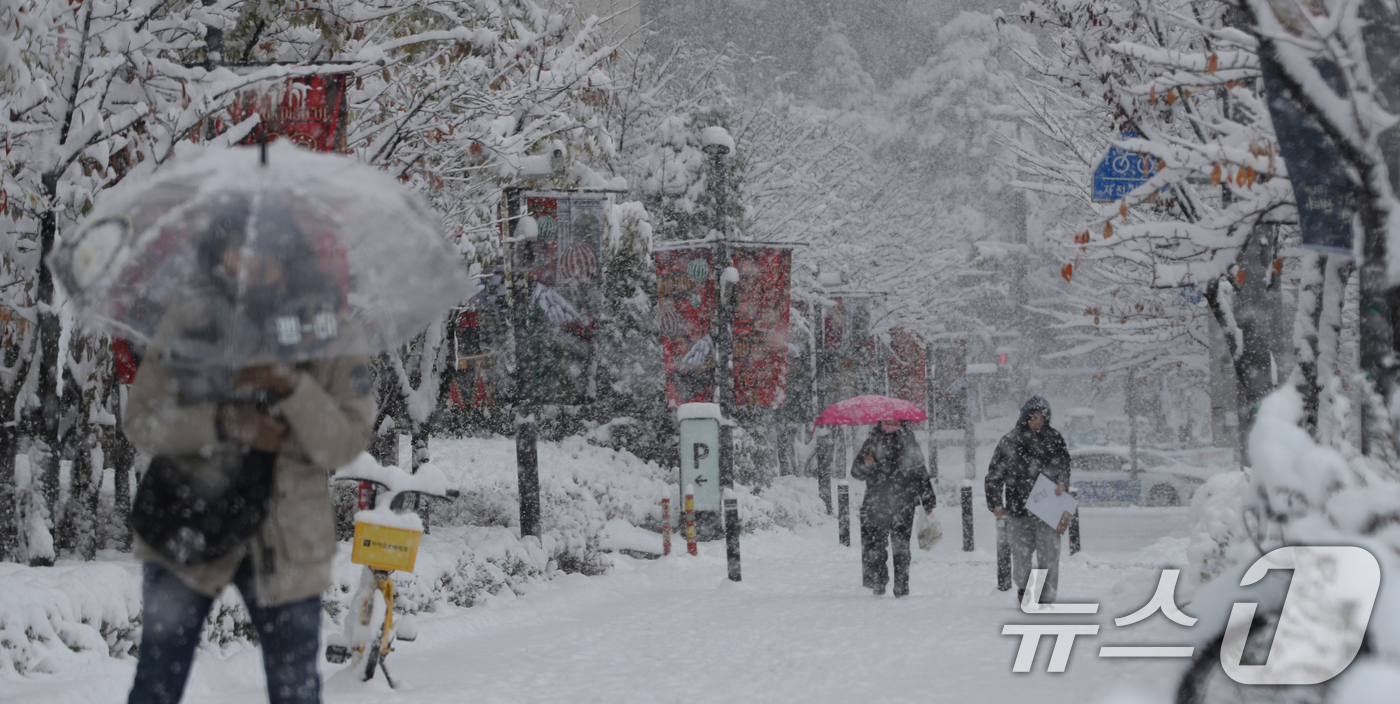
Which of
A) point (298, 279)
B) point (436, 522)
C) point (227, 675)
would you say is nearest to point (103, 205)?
point (298, 279)

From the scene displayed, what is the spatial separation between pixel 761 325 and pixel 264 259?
16.3 metres

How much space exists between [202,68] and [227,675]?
166 inches

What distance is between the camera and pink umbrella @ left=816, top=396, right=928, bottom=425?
A: 41.1 ft

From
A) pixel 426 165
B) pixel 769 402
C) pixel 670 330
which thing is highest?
pixel 426 165

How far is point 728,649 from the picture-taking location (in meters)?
9.05

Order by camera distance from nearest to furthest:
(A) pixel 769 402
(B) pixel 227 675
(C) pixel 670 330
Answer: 1. (B) pixel 227 675
2. (C) pixel 670 330
3. (A) pixel 769 402

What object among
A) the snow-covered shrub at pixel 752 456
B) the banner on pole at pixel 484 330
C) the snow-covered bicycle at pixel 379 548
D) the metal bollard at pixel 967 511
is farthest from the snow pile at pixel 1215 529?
the snow-covered shrub at pixel 752 456

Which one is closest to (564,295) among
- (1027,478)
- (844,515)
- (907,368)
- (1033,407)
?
(1033,407)

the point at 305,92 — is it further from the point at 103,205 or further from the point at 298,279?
the point at 298,279

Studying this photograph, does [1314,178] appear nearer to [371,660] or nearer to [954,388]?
[371,660]

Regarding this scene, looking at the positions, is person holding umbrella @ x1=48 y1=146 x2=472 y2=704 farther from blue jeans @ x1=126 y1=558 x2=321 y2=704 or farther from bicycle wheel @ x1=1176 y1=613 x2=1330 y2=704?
bicycle wheel @ x1=1176 y1=613 x2=1330 y2=704

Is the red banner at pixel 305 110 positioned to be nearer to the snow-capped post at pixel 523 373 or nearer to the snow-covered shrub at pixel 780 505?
the snow-capped post at pixel 523 373

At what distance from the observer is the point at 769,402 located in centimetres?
2072

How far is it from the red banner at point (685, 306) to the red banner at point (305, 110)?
9738 millimetres
